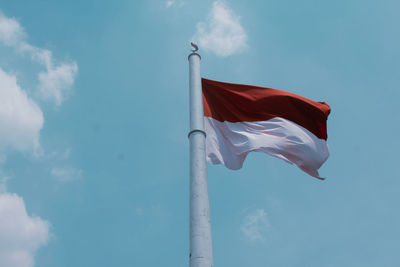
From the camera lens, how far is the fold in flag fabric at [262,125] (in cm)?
1368

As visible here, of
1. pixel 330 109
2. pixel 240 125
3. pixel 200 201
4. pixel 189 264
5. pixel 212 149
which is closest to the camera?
pixel 189 264

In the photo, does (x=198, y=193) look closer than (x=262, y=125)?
Yes

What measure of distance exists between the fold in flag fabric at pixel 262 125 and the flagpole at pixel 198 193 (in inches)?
98.3

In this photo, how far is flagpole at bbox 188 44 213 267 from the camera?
8.67 m

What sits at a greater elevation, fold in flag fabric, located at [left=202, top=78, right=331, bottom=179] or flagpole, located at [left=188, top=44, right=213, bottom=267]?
fold in flag fabric, located at [left=202, top=78, right=331, bottom=179]

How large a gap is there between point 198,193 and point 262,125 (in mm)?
6078

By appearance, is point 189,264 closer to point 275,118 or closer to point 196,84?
point 196,84

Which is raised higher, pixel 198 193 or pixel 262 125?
pixel 262 125

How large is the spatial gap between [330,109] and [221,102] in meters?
4.86

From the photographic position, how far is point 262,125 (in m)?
14.8

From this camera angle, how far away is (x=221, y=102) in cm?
1480

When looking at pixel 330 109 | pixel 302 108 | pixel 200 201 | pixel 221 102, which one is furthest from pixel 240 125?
pixel 200 201

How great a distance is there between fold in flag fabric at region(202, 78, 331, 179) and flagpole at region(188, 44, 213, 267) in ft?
8.19

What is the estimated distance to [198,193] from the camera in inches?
371
